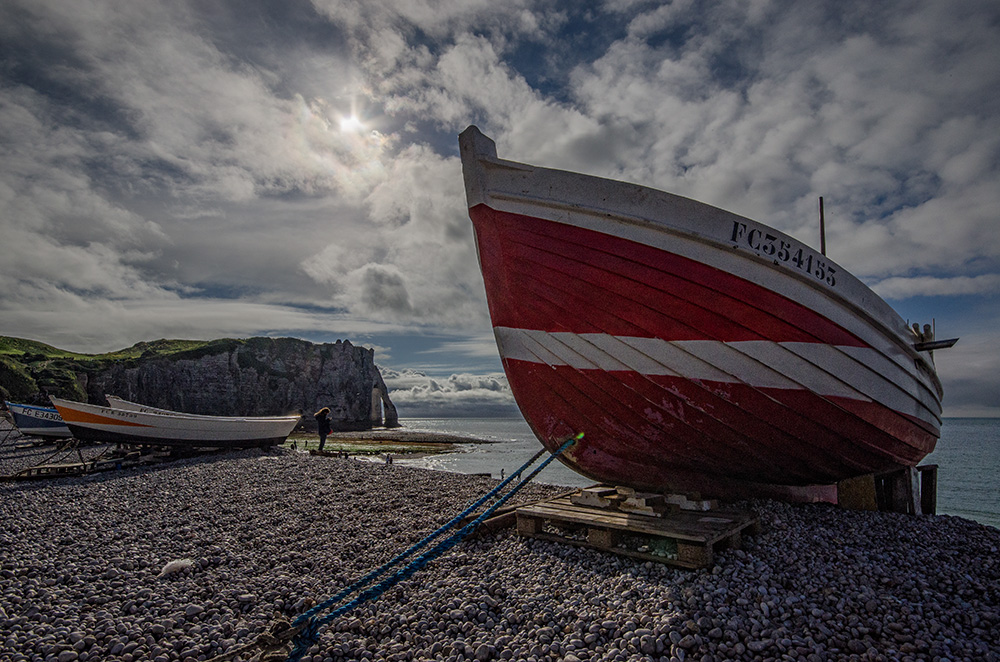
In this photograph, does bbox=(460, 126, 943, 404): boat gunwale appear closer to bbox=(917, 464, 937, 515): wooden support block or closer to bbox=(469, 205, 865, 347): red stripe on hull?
bbox=(469, 205, 865, 347): red stripe on hull

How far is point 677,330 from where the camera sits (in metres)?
5.03

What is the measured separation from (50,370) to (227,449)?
64.1 meters

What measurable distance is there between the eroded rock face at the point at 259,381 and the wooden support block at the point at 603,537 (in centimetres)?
6347

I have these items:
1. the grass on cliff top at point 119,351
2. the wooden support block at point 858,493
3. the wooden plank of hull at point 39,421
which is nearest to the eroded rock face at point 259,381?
the grass on cliff top at point 119,351

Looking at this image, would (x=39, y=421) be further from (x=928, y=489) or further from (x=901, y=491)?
(x=928, y=489)

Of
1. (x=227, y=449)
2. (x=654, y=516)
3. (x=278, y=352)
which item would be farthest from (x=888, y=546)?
(x=278, y=352)

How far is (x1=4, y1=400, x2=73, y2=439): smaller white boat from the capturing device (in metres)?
20.6

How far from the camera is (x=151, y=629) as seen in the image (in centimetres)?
375

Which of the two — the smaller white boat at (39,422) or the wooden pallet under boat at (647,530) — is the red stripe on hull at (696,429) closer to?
the wooden pallet under boat at (647,530)

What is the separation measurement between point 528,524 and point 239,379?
77181 mm

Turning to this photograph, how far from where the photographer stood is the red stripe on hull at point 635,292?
16.3 ft

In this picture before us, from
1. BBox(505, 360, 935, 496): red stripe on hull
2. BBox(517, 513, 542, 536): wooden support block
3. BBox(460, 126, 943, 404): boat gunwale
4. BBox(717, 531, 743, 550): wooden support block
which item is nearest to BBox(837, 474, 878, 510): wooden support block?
BBox(505, 360, 935, 496): red stripe on hull

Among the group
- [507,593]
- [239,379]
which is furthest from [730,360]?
[239,379]

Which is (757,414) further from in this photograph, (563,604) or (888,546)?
(563,604)
